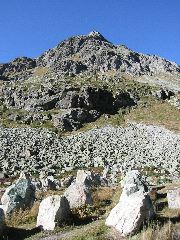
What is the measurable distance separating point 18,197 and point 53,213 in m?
5.57

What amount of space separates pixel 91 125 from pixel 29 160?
26037 millimetres

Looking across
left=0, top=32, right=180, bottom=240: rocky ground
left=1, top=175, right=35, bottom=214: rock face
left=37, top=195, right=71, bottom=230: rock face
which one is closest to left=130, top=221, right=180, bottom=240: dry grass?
left=0, top=32, right=180, bottom=240: rocky ground

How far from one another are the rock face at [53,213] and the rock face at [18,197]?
4182 millimetres

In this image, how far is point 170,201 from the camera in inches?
866

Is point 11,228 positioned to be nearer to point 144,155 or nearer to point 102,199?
point 102,199

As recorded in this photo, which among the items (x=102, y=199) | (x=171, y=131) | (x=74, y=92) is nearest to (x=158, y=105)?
(x=74, y=92)

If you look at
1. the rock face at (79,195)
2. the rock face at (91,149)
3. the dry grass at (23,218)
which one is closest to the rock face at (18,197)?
the dry grass at (23,218)

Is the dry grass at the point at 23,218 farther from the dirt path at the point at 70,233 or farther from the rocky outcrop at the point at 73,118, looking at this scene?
the rocky outcrop at the point at 73,118

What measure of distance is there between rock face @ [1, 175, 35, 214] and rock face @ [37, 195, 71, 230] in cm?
418

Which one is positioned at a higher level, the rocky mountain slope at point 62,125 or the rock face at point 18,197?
the rocky mountain slope at point 62,125

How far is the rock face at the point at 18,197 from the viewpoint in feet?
79.5

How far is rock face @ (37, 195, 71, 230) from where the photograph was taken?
778 inches

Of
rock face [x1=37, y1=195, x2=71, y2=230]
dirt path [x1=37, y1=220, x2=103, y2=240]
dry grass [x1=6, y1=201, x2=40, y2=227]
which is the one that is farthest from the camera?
dry grass [x1=6, y1=201, x2=40, y2=227]

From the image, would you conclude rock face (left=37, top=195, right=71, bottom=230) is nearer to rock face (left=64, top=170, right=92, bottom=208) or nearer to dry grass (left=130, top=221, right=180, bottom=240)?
rock face (left=64, top=170, right=92, bottom=208)
